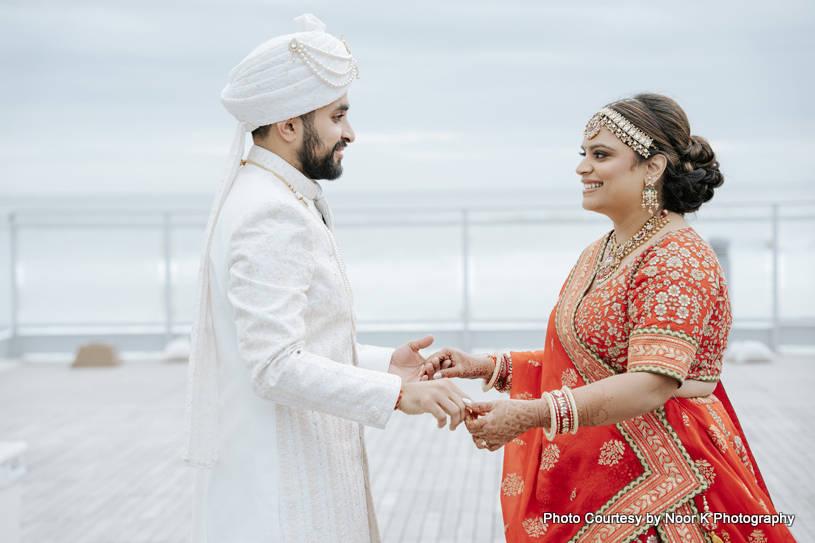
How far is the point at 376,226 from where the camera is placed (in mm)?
8148

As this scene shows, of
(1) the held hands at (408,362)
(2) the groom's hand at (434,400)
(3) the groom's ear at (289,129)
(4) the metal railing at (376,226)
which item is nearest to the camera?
(2) the groom's hand at (434,400)

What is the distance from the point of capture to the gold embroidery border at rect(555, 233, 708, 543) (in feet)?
4.97

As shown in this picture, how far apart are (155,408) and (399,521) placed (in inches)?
112

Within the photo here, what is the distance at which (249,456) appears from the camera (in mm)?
1475

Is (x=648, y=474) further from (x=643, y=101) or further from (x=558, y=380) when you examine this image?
(x=643, y=101)

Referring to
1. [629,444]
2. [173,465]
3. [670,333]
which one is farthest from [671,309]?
[173,465]

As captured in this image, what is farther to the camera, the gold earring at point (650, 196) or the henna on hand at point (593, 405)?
the gold earring at point (650, 196)

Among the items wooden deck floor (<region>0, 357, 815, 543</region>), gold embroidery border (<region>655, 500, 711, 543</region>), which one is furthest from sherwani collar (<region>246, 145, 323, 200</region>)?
wooden deck floor (<region>0, 357, 815, 543</region>)

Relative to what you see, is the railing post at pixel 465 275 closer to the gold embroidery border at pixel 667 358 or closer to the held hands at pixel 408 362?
the held hands at pixel 408 362

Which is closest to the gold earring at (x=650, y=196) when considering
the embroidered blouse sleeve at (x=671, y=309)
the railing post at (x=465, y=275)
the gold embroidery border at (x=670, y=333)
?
the embroidered blouse sleeve at (x=671, y=309)

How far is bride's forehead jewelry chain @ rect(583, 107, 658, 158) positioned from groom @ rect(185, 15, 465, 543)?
595 mm

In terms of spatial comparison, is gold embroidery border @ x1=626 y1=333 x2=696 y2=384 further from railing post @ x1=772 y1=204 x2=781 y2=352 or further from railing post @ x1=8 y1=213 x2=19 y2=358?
railing post @ x1=8 y1=213 x2=19 y2=358

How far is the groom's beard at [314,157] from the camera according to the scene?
1594mm

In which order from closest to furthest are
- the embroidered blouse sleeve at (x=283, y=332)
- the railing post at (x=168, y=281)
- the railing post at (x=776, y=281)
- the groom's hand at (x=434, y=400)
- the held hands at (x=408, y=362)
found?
1. the embroidered blouse sleeve at (x=283, y=332)
2. the groom's hand at (x=434, y=400)
3. the held hands at (x=408, y=362)
4. the railing post at (x=776, y=281)
5. the railing post at (x=168, y=281)
